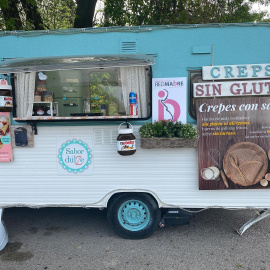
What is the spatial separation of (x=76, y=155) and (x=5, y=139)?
1.02 meters

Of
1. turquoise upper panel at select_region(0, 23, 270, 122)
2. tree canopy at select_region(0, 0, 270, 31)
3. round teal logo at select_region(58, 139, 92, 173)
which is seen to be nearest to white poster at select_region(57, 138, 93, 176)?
round teal logo at select_region(58, 139, 92, 173)

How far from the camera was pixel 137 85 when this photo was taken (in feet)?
12.1

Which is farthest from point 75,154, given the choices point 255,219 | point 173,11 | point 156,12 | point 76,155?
point 173,11

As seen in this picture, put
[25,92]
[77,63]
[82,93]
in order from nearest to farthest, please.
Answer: [77,63] < [25,92] < [82,93]

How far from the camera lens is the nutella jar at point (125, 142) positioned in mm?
3496

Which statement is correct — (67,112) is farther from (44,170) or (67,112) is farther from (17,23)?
(17,23)

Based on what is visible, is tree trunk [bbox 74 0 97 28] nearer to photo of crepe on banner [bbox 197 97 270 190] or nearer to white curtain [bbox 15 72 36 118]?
white curtain [bbox 15 72 36 118]

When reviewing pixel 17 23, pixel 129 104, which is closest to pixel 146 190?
pixel 129 104

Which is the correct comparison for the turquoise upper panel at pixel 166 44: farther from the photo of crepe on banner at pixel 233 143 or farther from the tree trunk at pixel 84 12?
the tree trunk at pixel 84 12

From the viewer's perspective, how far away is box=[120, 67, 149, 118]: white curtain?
12.0 ft

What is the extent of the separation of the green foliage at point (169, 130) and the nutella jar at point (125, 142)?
0.16 metres

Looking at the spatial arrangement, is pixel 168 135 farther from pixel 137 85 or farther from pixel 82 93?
pixel 82 93

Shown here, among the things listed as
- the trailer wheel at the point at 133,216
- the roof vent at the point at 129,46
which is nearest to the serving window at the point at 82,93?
the roof vent at the point at 129,46

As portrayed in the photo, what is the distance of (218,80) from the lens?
3580 millimetres
